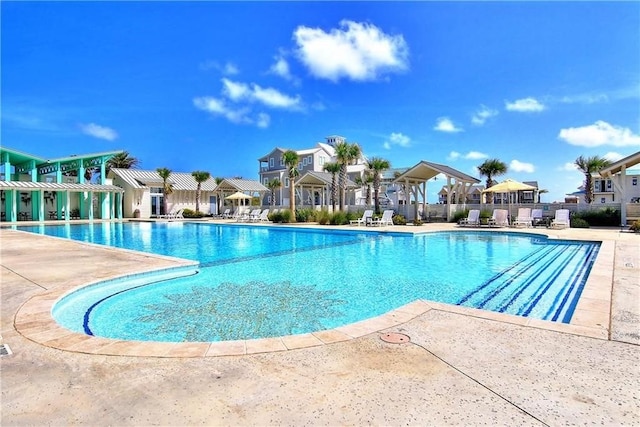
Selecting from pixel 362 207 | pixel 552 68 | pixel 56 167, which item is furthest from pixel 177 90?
pixel 552 68

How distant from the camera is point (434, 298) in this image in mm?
6645

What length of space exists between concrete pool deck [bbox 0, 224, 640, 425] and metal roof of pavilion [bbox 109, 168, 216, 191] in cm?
3241

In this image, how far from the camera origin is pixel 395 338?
3650 mm

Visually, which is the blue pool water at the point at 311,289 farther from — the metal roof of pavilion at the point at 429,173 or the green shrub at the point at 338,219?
the metal roof of pavilion at the point at 429,173

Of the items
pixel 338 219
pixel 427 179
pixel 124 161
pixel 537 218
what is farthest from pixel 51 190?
pixel 537 218

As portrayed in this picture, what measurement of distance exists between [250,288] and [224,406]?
16.5 feet

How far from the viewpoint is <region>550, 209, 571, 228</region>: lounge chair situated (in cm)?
1847

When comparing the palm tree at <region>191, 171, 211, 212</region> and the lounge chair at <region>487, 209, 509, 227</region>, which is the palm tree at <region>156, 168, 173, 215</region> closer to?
the palm tree at <region>191, 171, 211, 212</region>

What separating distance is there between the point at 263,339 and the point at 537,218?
830 inches

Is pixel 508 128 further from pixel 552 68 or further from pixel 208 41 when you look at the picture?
pixel 208 41

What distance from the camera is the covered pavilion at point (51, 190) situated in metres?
27.5

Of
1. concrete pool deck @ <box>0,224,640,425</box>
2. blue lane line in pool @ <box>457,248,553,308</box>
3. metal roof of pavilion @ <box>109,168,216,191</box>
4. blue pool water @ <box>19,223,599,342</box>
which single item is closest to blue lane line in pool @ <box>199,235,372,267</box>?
blue pool water @ <box>19,223,599,342</box>

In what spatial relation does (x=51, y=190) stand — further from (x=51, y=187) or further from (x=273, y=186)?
(x=273, y=186)

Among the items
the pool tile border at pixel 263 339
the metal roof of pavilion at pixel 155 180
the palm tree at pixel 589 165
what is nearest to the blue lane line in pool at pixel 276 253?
the pool tile border at pixel 263 339
